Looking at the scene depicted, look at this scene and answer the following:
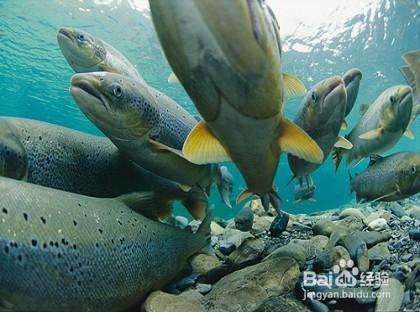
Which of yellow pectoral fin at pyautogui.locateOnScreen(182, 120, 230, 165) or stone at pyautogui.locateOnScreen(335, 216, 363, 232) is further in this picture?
stone at pyautogui.locateOnScreen(335, 216, 363, 232)

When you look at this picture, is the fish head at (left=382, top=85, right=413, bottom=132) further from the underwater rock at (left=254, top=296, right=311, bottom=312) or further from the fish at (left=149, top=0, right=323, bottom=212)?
the underwater rock at (left=254, top=296, right=311, bottom=312)

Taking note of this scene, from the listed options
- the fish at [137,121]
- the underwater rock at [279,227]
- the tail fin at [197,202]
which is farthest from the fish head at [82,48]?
the underwater rock at [279,227]

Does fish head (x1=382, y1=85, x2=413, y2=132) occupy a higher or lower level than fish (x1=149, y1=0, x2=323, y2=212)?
lower

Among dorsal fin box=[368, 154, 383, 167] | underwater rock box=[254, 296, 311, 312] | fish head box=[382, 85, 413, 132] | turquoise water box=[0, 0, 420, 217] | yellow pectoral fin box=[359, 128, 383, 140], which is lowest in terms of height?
turquoise water box=[0, 0, 420, 217]

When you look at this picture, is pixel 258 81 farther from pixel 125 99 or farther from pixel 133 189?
pixel 133 189

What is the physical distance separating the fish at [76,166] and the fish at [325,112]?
6.44 ft

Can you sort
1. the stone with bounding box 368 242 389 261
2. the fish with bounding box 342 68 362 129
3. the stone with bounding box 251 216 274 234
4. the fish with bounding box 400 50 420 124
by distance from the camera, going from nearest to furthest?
the stone with bounding box 368 242 389 261 < the fish with bounding box 342 68 362 129 < the fish with bounding box 400 50 420 124 < the stone with bounding box 251 216 274 234

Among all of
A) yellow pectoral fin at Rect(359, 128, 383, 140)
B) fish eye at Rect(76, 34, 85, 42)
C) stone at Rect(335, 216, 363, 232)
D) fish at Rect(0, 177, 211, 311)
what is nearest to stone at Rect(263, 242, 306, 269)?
stone at Rect(335, 216, 363, 232)

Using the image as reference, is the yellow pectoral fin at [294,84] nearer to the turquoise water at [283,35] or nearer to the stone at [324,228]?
the stone at [324,228]

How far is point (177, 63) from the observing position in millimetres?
2197

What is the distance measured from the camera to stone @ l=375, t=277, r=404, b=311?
2402 millimetres

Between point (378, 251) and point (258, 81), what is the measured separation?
92.5 inches

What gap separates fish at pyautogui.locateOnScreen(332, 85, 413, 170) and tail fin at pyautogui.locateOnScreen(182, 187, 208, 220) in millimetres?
2129

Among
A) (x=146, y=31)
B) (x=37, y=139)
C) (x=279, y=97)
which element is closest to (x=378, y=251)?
(x=279, y=97)
